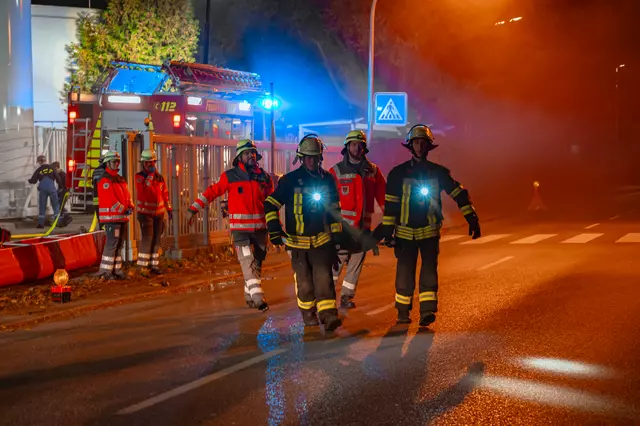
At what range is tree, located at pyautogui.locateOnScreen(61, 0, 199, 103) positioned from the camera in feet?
89.7

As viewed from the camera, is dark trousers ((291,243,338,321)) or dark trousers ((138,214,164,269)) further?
dark trousers ((138,214,164,269))

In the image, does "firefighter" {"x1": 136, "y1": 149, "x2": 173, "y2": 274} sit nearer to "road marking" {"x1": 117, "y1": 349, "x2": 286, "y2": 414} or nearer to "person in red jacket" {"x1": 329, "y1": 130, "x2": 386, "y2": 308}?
"person in red jacket" {"x1": 329, "y1": 130, "x2": 386, "y2": 308}

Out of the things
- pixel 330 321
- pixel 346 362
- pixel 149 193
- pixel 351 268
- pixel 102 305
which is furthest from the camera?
pixel 149 193

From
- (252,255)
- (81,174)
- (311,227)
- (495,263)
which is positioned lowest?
(495,263)

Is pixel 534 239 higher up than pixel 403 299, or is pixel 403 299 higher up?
pixel 403 299

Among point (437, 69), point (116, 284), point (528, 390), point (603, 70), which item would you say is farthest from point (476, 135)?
point (528, 390)

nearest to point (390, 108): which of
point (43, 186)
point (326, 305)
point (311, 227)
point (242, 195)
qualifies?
point (43, 186)

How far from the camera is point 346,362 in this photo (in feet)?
21.6

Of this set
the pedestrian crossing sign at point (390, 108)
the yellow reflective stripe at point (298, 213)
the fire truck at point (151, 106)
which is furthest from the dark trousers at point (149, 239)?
the pedestrian crossing sign at point (390, 108)

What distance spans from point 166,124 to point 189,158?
6510 millimetres

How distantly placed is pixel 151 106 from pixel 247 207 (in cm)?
1205

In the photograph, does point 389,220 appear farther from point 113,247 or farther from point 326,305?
point 113,247

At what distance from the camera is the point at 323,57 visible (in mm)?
35438

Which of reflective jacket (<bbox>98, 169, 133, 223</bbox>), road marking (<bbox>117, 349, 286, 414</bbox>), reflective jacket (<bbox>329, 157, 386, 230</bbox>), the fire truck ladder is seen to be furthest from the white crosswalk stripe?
road marking (<bbox>117, 349, 286, 414</bbox>)
